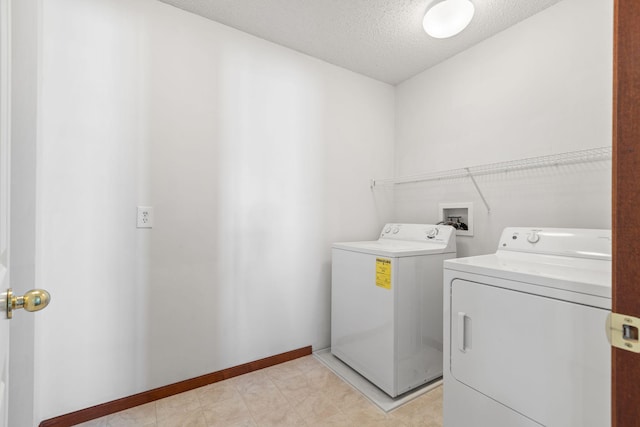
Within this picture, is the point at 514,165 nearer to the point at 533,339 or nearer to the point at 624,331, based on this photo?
the point at 533,339

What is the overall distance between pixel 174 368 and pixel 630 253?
204 cm

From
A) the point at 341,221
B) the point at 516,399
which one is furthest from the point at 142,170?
the point at 516,399

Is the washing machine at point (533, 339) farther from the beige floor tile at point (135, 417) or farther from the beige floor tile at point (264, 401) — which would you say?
the beige floor tile at point (135, 417)

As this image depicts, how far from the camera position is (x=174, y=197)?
169cm

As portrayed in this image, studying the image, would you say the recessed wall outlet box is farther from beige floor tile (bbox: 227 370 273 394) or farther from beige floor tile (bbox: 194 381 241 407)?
beige floor tile (bbox: 194 381 241 407)

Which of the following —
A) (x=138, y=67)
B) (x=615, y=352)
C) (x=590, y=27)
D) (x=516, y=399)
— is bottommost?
(x=516, y=399)

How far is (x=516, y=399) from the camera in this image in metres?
1.03

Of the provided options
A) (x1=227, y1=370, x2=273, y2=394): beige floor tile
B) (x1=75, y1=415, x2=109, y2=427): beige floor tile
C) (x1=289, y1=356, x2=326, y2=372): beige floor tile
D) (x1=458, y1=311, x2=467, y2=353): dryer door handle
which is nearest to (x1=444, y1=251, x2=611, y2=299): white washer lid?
(x1=458, y1=311, x2=467, y2=353): dryer door handle

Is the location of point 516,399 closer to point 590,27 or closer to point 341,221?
point 341,221

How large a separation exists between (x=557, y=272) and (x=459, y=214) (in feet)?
3.57

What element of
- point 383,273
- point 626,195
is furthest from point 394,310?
point 626,195

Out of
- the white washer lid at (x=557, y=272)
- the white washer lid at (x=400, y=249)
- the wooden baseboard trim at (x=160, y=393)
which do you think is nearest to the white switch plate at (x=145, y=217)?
the wooden baseboard trim at (x=160, y=393)

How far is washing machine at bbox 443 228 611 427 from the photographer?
0.88m

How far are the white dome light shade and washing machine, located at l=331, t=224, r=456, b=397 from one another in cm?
119
